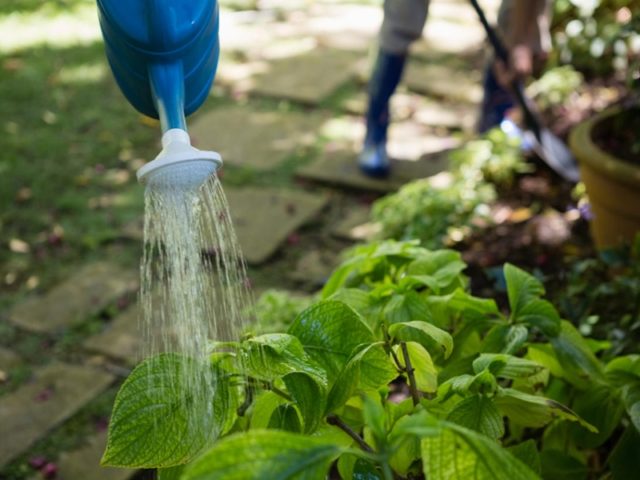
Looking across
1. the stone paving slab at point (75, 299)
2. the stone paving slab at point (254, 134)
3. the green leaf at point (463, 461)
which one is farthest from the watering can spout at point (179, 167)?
the stone paving slab at point (254, 134)

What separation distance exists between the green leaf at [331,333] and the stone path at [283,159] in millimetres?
1195

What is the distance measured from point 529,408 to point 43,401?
5.81 feet

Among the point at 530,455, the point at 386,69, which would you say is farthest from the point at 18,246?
the point at 530,455

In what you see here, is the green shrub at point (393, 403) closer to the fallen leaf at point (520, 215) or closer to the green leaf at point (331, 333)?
the green leaf at point (331, 333)

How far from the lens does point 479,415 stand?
1.13 meters

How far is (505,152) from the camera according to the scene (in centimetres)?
349

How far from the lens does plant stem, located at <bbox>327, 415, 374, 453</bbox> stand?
1168 millimetres

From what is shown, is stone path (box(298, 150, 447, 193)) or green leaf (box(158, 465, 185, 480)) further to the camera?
stone path (box(298, 150, 447, 193))

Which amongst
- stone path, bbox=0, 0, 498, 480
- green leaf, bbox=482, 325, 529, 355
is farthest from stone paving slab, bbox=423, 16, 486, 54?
green leaf, bbox=482, 325, 529, 355

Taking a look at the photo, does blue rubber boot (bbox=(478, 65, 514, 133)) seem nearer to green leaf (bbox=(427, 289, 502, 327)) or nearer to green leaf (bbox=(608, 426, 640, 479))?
green leaf (bbox=(427, 289, 502, 327))

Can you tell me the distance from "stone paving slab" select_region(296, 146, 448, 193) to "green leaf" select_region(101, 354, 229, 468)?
2713 mm

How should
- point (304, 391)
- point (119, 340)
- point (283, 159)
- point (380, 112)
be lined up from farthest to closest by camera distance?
point (283, 159) < point (380, 112) < point (119, 340) < point (304, 391)

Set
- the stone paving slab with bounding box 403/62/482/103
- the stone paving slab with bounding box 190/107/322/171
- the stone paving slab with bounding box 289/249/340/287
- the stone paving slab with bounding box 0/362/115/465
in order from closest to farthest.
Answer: the stone paving slab with bounding box 0/362/115/465, the stone paving slab with bounding box 289/249/340/287, the stone paving slab with bounding box 190/107/322/171, the stone paving slab with bounding box 403/62/482/103

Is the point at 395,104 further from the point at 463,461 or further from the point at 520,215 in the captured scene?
the point at 463,461
